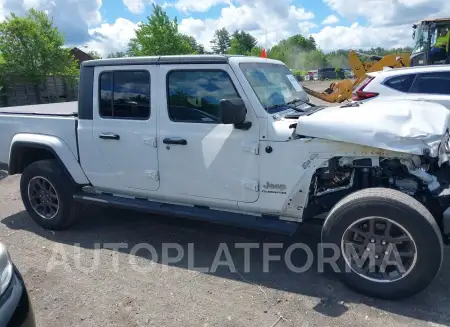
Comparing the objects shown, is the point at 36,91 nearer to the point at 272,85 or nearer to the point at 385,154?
the point at 272,85

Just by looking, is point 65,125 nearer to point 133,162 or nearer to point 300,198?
point 133,162

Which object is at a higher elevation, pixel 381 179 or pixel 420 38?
pixel 420 38

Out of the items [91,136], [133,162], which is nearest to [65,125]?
[91,136]

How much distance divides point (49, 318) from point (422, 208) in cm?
311

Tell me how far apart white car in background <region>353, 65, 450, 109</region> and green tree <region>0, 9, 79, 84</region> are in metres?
14.9

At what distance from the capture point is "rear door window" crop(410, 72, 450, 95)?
24.3 ft

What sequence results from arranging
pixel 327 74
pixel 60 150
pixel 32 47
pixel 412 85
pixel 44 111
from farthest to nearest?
1. pixel 327 74
2. pixel 32 47
3. pixel 412 85
4. pixel 44 111
5. pixel 60 150

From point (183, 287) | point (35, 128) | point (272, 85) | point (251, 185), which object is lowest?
point (183, 287)

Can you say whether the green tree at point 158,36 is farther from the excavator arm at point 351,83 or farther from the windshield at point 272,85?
the windshield at point 272,85

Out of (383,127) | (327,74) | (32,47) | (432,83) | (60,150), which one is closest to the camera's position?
(383,127)

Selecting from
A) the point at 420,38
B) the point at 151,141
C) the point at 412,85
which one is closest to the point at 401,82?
the point at 412,85

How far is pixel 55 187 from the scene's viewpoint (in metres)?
4.90

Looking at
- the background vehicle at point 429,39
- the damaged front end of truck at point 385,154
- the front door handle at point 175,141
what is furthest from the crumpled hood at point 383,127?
the background vehicle at point 429,39

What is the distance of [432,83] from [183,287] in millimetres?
6291
